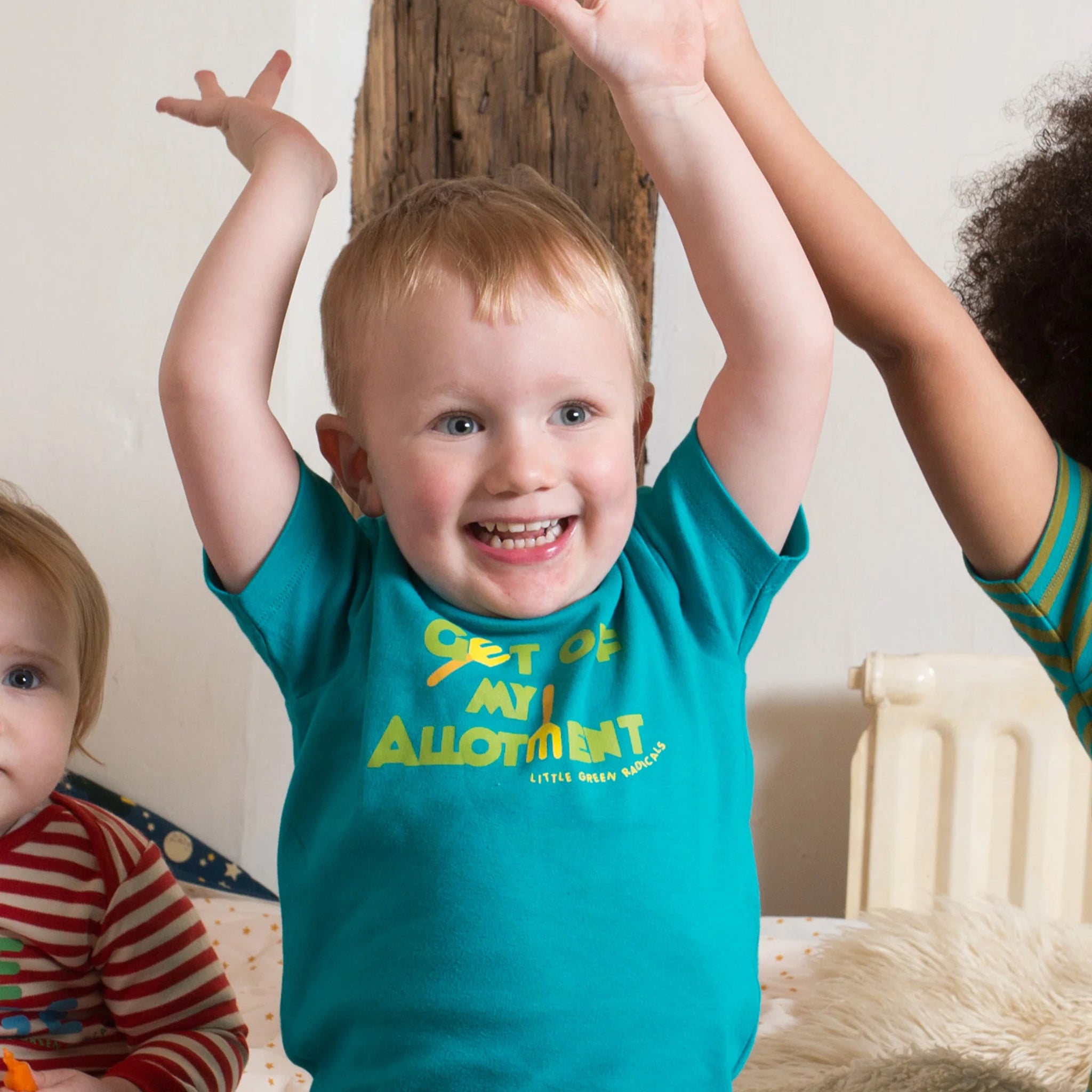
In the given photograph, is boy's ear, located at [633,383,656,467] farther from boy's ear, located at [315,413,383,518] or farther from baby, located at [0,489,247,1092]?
baby, located at [0,489,247,1092]

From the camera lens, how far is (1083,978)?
48.4 inches

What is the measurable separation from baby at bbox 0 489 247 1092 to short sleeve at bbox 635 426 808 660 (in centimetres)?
37

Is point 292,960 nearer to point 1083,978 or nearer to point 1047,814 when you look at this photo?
point 1083,978

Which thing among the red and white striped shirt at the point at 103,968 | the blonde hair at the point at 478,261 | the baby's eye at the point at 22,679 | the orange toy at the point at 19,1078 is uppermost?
the blonde hair at the point at 478,261

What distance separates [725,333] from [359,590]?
26 centimetres

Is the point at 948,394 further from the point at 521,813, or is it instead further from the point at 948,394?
the point at 521,813

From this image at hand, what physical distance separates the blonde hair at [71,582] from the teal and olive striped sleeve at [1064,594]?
58 cm

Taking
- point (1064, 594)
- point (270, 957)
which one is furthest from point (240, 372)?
point (270, 957)

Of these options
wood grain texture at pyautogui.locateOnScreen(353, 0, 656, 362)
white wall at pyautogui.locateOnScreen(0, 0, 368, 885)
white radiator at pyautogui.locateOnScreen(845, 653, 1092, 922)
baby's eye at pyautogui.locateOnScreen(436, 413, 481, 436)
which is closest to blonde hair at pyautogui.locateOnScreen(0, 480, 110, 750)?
baby's eye at pyautogui.locateOnScreen(436, 413, 481, 436)

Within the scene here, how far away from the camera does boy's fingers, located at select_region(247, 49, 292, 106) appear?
0.82 metres

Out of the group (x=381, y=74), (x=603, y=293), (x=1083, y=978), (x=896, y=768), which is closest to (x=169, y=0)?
(x=381, y=74)

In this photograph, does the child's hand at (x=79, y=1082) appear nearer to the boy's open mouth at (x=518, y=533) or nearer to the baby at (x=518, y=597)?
the baby at (x=518, y=597)

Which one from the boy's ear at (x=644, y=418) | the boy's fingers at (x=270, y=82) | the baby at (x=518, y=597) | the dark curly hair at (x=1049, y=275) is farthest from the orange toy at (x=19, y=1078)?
the dark curly hair at (x=1049, y=275)

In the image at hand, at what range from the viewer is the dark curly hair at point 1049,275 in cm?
93
